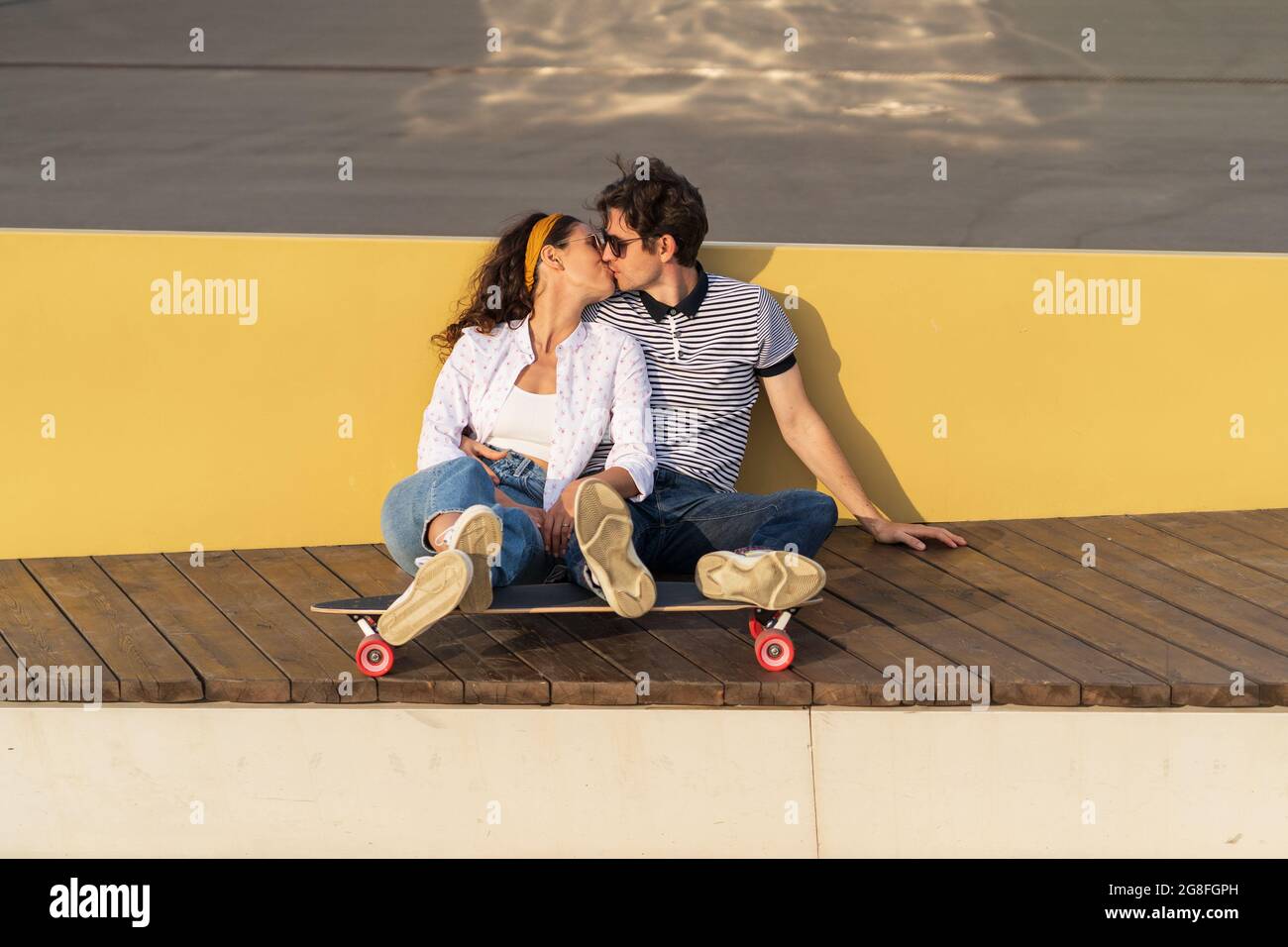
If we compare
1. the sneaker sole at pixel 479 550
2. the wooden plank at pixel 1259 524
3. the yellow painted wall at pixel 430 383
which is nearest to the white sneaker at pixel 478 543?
the sneaker sole at pixel 479 550

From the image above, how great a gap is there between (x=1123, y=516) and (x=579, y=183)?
5.61 metres

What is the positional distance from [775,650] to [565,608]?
403 mm

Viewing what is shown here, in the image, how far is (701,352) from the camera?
350 cm

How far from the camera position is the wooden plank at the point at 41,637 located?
2.79m

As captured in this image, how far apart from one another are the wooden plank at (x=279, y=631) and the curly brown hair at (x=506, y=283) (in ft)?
2.41

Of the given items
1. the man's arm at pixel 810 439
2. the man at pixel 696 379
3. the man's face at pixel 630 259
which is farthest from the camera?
the man's arm at pixel 810 439

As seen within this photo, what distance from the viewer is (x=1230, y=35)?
1192 centimetres

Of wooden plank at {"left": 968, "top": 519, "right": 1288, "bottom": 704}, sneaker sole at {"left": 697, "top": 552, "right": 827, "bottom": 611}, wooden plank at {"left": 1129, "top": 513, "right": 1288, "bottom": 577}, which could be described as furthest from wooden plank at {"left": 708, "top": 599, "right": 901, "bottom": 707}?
wooden plank at {"left": 1129, "top": 513, "right": 1288, "bottom": 577}

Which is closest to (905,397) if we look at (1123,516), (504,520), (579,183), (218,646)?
(1123,516)

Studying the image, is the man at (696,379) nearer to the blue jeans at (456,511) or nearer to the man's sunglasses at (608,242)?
the man's sunglasses at (608,242)

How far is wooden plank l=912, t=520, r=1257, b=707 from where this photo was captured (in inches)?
106

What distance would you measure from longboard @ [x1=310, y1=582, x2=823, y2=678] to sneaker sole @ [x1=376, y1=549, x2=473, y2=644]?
72 millimetres

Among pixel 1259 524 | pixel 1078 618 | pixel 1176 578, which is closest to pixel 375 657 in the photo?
pixel 1078 618
